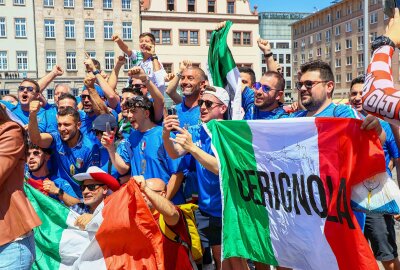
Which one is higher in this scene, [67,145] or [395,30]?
[395,30]

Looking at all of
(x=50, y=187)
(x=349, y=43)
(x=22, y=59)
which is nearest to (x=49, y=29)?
(x=22, y=59)

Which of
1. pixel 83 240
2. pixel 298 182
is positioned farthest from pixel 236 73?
pixel 83 240

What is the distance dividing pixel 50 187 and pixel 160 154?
3.74ft

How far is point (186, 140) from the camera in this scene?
3.79 m

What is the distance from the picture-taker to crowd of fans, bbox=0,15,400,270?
3.01 meters

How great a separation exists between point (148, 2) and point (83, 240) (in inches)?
1913

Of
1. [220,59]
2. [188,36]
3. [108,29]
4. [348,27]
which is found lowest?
[220,59]

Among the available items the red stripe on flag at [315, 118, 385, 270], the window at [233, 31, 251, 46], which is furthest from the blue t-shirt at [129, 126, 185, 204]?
the window at [233, 31, 251, 46]

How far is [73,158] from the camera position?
4.90 m

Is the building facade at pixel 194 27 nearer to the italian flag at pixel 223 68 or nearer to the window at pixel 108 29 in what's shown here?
the window at pixel 108 29

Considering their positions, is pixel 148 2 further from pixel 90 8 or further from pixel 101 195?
pixel 101 195

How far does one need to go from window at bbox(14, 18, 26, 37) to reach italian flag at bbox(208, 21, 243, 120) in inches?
1773

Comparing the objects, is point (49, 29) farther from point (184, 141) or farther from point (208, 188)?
point (184, 141)

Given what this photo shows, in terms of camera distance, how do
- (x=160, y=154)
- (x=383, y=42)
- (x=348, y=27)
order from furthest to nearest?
1. (x=348, y=27)
2. (x=160, y=154)
3. (x=383, y=42)
